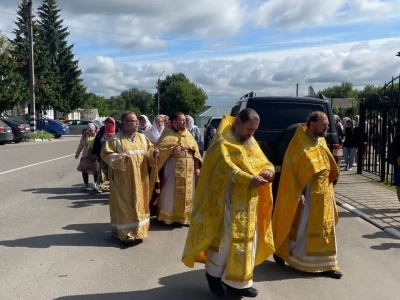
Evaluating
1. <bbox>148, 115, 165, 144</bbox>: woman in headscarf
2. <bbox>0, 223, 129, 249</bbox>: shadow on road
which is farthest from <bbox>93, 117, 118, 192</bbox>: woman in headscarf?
<bbox>0, 223, 129, 249</bbox>: shadow on road

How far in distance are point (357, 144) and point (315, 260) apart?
11.8 m

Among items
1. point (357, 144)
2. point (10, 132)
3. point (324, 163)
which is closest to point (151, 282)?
point (324, 163)

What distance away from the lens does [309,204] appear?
243 inches

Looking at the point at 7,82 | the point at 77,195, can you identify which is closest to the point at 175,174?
the point at 77,195

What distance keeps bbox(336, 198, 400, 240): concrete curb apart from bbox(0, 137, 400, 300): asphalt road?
0.13 m

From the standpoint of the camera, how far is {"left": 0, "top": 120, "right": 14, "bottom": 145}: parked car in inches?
1274

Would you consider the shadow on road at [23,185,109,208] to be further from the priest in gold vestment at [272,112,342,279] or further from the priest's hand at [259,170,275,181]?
the priest's hand at [259,170,275,181]

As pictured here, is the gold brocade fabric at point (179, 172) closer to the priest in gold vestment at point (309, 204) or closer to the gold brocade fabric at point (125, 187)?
the gold brocade fabric at point (125, 187)

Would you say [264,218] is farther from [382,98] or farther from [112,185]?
[382,98]

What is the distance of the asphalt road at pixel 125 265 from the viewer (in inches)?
227

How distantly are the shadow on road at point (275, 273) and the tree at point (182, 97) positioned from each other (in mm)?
100883

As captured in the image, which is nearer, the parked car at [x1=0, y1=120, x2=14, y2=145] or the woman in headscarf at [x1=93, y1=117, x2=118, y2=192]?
the woman in headscarf at [x1=93, y1=117, x2=118, y2=192]

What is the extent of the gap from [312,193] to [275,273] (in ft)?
3.20

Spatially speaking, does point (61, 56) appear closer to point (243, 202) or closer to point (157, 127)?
point (157, 127)
